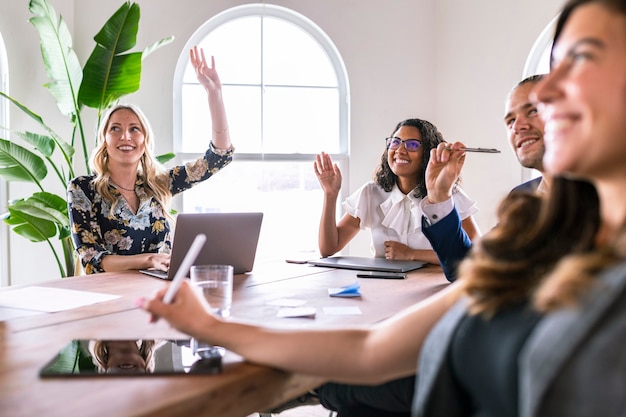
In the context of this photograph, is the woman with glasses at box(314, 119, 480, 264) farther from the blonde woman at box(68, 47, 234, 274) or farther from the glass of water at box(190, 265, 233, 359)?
the glass of water at box(190, 265, 233, 359)

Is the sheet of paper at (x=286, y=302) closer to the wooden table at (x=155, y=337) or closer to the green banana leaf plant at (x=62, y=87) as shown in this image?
the wooden table at (x=155, y=337)

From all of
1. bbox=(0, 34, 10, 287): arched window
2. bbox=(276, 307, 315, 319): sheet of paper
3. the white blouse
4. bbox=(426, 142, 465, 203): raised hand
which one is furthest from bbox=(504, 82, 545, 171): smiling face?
bbox=(0, 34, 10, 287): arched window

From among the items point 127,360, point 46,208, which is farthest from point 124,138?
point 127,360

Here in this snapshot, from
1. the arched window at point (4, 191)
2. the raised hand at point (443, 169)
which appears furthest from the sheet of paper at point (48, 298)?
the arched window at point (4, 191)

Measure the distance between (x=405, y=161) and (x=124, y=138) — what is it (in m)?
1.25

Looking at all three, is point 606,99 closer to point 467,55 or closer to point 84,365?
point 84,365

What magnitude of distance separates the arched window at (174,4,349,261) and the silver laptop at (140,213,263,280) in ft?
6.87

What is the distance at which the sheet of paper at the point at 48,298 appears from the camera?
1536mm

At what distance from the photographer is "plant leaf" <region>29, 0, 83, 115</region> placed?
3.22 meters

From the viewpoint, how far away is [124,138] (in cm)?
265

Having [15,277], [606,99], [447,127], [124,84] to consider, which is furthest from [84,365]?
[447,127]

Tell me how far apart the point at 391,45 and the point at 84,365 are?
11.7 ft

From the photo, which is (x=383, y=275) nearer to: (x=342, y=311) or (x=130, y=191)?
(x=342, y=311)

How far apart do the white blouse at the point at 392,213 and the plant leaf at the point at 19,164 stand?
1.75m
